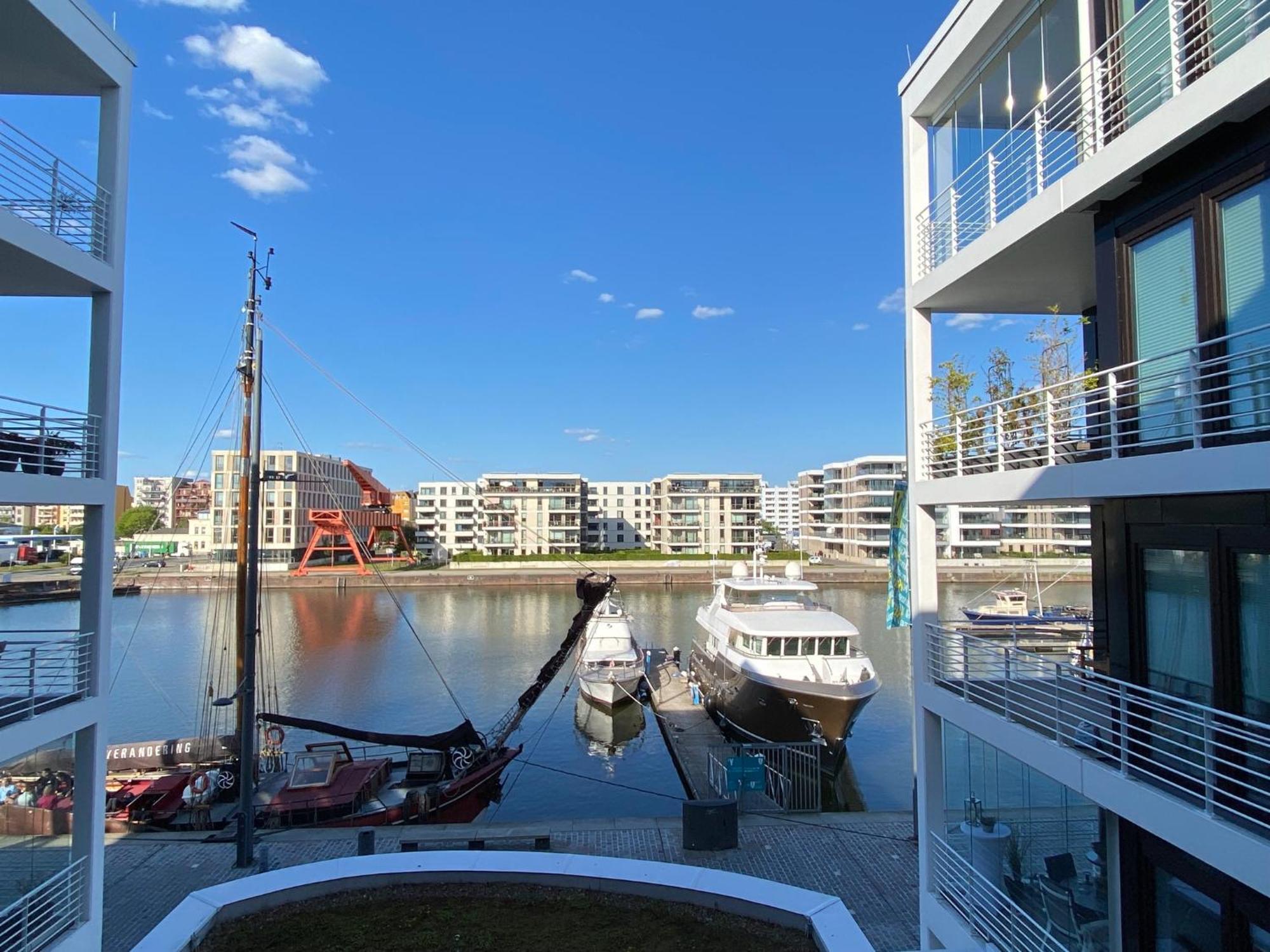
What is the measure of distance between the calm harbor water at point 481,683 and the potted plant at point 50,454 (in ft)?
40.8

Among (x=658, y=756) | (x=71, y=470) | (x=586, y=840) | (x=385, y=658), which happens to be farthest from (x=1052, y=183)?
(x=385, y=658)

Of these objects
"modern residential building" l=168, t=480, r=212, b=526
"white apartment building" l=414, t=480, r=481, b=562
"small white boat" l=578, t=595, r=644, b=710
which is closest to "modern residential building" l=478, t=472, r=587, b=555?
"white apartment building" l=414, t=480, r=481, b=562

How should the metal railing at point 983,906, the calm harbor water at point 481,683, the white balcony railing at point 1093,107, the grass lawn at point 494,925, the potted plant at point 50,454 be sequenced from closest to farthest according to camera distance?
1. the white balcony railing at point 1093,107
2. the grass lawn at point 494,925
3. the metal railing at point 983,906
4. the potted plant at point 50,454
5. the calm harbor water at point 481,683

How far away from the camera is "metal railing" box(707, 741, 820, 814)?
14.0 m

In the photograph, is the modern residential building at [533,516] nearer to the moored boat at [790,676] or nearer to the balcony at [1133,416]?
the moored boat at [790,676]

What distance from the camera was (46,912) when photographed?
652cm

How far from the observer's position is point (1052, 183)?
5.96m

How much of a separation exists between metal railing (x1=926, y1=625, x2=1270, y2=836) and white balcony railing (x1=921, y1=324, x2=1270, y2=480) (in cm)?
158

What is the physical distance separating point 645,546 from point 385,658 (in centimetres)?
6972

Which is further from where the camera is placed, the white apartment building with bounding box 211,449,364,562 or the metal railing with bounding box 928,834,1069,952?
the white apartment building with bounding box 211,449,364,562

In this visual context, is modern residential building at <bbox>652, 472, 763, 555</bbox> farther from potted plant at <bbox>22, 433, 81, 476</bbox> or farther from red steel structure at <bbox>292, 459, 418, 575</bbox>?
potted plant at <bbox>22, 433, 81, 476</bbox>

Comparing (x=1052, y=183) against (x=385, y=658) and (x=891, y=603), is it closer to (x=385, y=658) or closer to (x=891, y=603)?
(x=891, y=603)

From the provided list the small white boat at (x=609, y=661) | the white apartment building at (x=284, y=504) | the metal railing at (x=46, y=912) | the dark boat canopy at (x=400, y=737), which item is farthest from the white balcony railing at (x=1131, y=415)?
the white apartment building at (x=284, y=504)

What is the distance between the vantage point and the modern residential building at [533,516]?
85938mm
